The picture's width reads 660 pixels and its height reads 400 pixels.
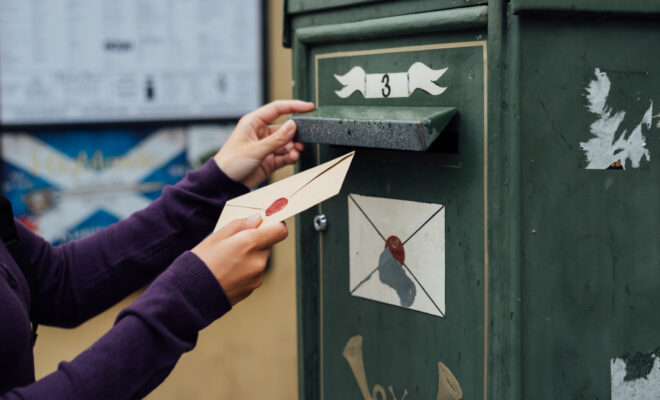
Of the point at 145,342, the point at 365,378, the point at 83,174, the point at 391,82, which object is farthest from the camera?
the point at 83,174

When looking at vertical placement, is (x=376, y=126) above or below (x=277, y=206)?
above

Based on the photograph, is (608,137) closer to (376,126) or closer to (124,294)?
(376,126)

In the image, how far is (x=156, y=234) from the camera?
54.6 inches

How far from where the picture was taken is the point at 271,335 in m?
2.75

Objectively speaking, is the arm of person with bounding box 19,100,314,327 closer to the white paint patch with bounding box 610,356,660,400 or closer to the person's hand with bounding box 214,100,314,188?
the person's hand with bounding box 214,100,314,188

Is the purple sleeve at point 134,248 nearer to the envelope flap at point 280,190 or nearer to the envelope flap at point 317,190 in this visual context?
the envelope flap at point 280,190

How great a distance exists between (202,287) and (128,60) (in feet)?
5.03

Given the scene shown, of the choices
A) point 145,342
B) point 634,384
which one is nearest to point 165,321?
point 145,342

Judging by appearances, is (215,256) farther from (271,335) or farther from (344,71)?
(271,335)

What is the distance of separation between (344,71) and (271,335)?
167 cm

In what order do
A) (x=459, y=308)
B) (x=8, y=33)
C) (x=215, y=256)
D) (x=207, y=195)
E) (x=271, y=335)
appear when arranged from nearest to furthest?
(x=215, y=256), (x=459, y=308), (x=207, y=195), (x=8, y=33), (x=271, y=335)

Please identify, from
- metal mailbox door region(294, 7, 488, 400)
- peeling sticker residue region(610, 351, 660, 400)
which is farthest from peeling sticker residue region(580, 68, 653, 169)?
peeling sticker residue region(610, 351, 660, 400)

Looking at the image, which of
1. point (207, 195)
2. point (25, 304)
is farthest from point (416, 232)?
point (25, 304)

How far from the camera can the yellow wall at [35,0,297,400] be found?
8.46 ft
